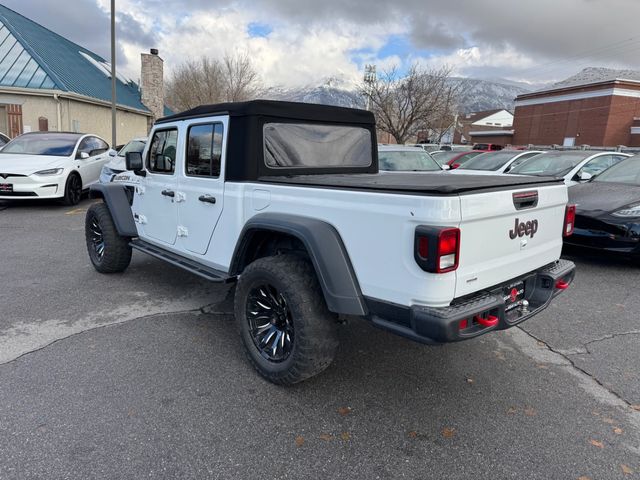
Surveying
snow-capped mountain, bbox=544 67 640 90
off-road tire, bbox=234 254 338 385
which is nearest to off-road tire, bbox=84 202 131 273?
off-road tire, bbox=234 254 338 385

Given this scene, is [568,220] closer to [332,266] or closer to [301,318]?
[332,266]

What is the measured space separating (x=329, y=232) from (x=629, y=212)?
480 centimetres

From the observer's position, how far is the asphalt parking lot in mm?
2406

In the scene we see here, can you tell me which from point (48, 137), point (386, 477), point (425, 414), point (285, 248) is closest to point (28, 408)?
point (285, 248)

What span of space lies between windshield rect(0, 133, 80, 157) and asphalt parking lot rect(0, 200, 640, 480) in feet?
21.9

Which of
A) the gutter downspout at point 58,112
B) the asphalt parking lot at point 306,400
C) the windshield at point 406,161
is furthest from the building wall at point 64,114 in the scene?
the asphalt parking lot at point 306,400

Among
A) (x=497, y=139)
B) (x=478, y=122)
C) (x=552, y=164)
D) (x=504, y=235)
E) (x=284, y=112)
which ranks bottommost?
(x=504, y=235)

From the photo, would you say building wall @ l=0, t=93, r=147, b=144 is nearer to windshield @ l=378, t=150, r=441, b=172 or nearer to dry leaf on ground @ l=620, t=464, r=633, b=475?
windshield @ l=378, t=150, r=441, b=172

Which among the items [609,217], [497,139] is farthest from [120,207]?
[497,139]

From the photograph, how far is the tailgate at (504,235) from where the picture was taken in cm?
246

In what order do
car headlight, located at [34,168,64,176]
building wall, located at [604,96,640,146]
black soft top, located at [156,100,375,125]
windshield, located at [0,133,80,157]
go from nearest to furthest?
1. black soft top, located at [156,100,375,125]
2. car headlight, located at [34,168,64,176]
3. windshield, located at [0,133,80,157]
4. building wall, located at [604,96,640,146]

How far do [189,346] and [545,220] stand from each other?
2.89 metres

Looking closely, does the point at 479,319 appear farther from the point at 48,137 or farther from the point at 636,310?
the point at 48,137

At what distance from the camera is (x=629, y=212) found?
5637mm
